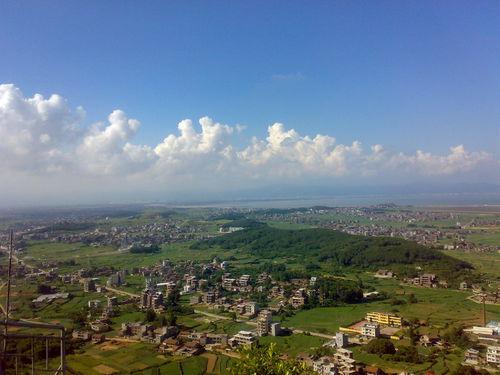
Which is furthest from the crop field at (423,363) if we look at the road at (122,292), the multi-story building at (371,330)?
the road at (122,292)

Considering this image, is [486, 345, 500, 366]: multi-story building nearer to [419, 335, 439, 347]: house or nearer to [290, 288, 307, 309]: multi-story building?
[419, 335, 439, 347]: house

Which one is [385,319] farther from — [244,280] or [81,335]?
[81,335]

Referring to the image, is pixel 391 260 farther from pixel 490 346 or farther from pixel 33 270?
pixel 33 270

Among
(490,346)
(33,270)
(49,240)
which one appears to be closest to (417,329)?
(490,346)

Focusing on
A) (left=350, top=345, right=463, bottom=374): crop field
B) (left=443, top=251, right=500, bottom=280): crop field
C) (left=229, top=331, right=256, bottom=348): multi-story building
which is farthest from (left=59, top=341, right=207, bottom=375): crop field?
(left=443, top=251, right=500, bottom=280): crop field

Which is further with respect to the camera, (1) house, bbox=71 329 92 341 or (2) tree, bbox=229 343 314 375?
(1) house, bbox=71 329 92 341
